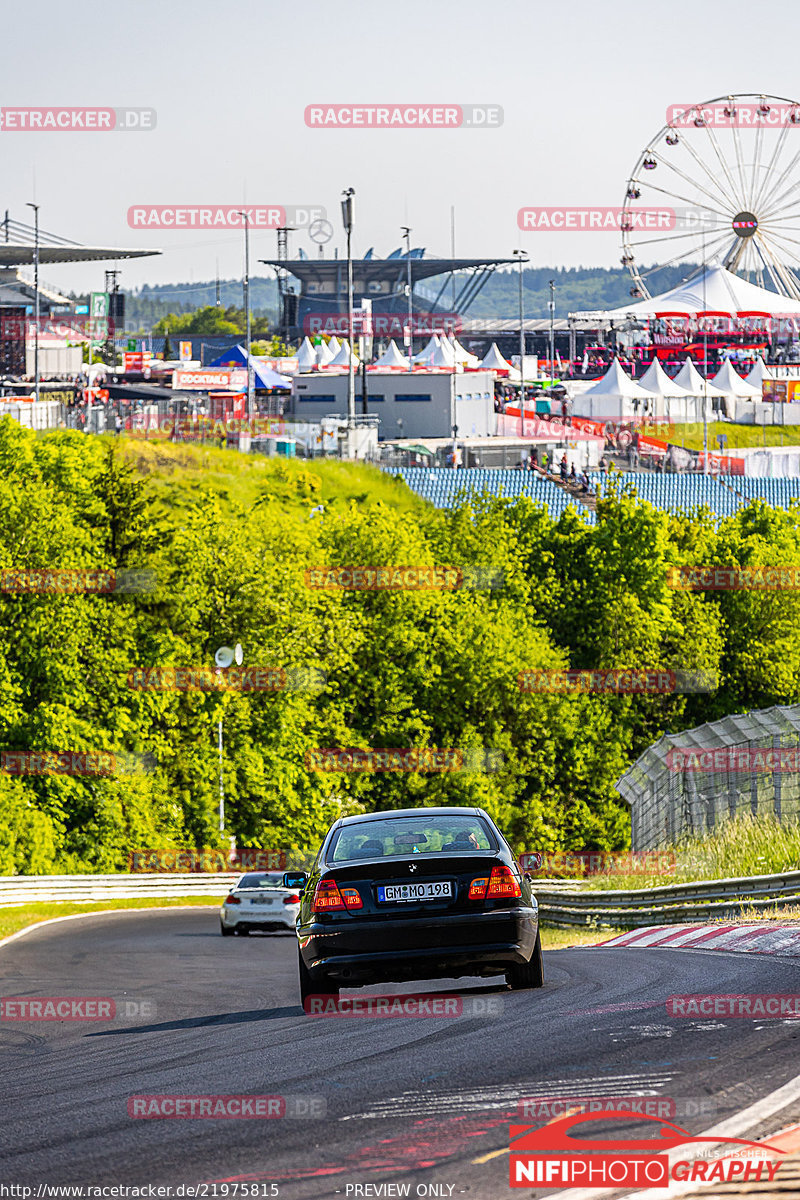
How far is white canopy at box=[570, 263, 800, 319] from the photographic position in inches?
5241

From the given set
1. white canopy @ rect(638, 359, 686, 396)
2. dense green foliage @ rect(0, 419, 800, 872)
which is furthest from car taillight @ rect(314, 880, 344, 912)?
white canopy @ rect(638, 359, 686, 396)

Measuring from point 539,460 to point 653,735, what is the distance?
24.5 m

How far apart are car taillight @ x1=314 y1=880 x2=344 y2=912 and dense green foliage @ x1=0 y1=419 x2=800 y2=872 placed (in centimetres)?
2922

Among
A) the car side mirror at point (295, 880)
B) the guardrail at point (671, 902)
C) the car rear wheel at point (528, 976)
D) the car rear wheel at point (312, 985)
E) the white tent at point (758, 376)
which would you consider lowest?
the guardrail at point (671, 902)

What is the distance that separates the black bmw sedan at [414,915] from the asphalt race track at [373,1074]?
38 cm

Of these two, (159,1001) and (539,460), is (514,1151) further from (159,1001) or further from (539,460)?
(539,460)

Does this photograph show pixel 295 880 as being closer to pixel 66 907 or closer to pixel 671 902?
pixel 671 902

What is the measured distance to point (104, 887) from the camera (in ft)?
114

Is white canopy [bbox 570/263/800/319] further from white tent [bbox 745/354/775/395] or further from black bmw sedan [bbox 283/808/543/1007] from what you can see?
black bmw sedan [bbox 283/808/543/1007]

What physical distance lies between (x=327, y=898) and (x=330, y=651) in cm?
3750

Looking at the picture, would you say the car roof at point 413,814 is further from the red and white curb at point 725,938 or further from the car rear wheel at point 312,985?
the red and white curb at point 725,938

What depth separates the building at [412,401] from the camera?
88375 millimetres

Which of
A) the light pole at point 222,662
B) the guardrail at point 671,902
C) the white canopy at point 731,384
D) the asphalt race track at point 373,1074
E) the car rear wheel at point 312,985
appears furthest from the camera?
the white canopy at point 731,384

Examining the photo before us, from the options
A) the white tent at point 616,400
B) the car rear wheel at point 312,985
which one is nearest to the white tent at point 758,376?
the white tent at point 616,400
